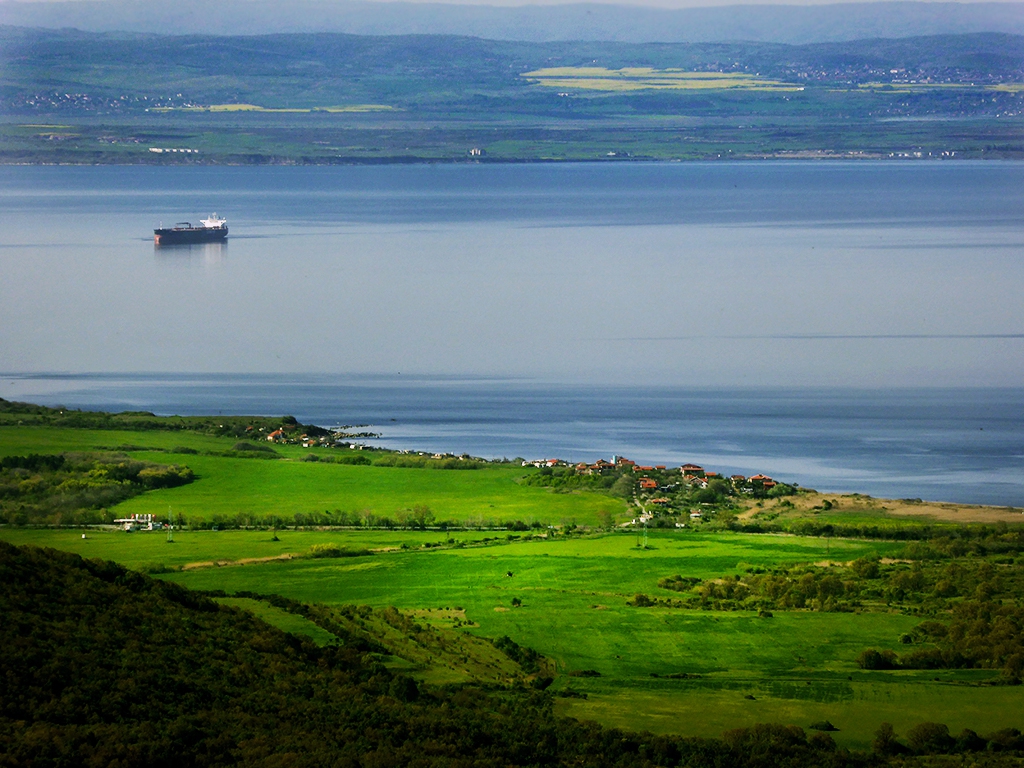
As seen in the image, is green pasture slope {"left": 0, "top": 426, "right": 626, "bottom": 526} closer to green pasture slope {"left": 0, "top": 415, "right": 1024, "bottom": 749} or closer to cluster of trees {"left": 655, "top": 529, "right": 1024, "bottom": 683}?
green pasture slope {"left": 0, "top": 415, "right": 1024, "bottom": 749}

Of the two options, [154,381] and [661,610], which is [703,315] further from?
[661,610]

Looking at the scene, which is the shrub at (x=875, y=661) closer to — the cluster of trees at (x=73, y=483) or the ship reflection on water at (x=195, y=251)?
the cluster of trees at (x=73, y=483)

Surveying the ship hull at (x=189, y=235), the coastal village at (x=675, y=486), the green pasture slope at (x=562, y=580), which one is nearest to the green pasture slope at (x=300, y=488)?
the green pasture slope at (x=562, y=580)

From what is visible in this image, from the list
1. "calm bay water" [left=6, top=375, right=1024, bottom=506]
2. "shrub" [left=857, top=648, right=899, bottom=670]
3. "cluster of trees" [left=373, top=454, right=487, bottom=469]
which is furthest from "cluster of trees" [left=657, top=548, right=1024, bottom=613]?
"cluster of trees" [left=373, top=454, right=487, bottom=469]

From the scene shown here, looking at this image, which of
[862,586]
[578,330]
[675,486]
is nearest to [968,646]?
[862,586]

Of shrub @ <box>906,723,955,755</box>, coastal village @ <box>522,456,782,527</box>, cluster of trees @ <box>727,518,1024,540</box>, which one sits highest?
coastal village @ <box>522,456,782,527</box>

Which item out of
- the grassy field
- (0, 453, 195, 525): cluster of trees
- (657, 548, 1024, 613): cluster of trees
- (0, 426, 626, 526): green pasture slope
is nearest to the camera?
the grassy field

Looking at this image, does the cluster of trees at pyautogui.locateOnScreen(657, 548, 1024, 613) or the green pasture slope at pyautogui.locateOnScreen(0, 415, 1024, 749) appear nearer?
the green pasture slope at pyautogui.locateOnScreen(0, 415, 1024, 749)

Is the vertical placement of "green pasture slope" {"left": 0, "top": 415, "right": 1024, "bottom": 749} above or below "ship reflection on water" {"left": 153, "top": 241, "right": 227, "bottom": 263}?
below
